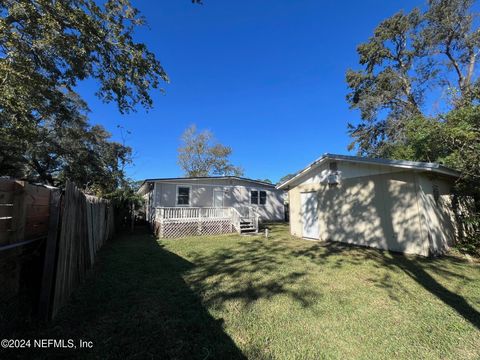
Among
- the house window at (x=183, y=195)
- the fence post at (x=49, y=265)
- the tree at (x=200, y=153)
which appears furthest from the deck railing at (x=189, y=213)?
the tree at (x=200, y=153)

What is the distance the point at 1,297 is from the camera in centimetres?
254

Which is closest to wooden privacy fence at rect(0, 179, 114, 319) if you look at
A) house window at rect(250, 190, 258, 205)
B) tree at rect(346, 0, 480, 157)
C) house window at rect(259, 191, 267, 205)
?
house window at rect(250, 190, 258, 205)

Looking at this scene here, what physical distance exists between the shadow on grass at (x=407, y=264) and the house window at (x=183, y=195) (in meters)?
9.62

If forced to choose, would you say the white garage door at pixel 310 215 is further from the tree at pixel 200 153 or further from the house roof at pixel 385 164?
the tree at pixel 200 153

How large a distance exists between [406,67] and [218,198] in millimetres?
16979

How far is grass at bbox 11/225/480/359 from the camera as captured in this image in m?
2.69

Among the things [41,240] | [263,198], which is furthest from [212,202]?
[41,240]

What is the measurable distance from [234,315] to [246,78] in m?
14.8

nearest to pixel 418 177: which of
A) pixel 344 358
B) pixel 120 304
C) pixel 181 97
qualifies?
pixel 344 358

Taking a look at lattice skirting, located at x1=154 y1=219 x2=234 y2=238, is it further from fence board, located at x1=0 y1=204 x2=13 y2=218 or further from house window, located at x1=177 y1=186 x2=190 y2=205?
fence board, located at x1=0 y1=204 x2=13 y2=218

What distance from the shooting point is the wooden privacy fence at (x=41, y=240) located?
2.59 m

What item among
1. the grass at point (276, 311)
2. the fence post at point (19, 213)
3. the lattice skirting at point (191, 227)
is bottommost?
the grass at point (276, 311)

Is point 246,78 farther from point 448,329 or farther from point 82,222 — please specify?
point 448,329

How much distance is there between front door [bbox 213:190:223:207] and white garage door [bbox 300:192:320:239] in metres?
7.47
